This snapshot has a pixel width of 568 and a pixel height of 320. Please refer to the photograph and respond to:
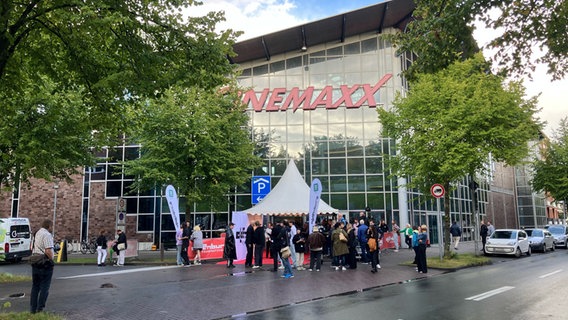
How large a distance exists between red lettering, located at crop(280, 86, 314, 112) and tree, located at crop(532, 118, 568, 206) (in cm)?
2182

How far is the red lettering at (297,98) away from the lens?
1225 inches

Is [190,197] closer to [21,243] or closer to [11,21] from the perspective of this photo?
[21,243]

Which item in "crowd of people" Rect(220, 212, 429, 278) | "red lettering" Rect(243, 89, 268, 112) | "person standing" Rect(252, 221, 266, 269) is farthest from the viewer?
"red lettering" Rect(243, 89, 268, 112)

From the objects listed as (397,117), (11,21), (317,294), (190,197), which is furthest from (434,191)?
(11,21)

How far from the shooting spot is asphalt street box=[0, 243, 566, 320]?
29.7 ft

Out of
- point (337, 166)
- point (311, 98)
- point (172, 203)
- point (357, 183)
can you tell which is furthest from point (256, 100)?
point (172, 203)

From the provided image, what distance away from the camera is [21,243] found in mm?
23766

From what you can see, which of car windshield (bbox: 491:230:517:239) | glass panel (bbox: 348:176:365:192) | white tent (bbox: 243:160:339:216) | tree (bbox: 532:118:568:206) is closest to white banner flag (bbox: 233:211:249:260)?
white tent (bbox: 243:160:339:216)

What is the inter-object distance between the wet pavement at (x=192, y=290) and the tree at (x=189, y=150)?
5.28 metres

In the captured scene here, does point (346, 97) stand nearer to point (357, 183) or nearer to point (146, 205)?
point (357, 183)

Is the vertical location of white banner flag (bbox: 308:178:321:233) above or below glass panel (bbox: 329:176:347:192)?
below

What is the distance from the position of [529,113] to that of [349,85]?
13.6 meters

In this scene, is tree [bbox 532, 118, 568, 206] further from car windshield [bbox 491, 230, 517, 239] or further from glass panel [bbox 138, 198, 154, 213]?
glass panel [bbox 138, 198, 154, 213]

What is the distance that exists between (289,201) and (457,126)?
776 centimetres
